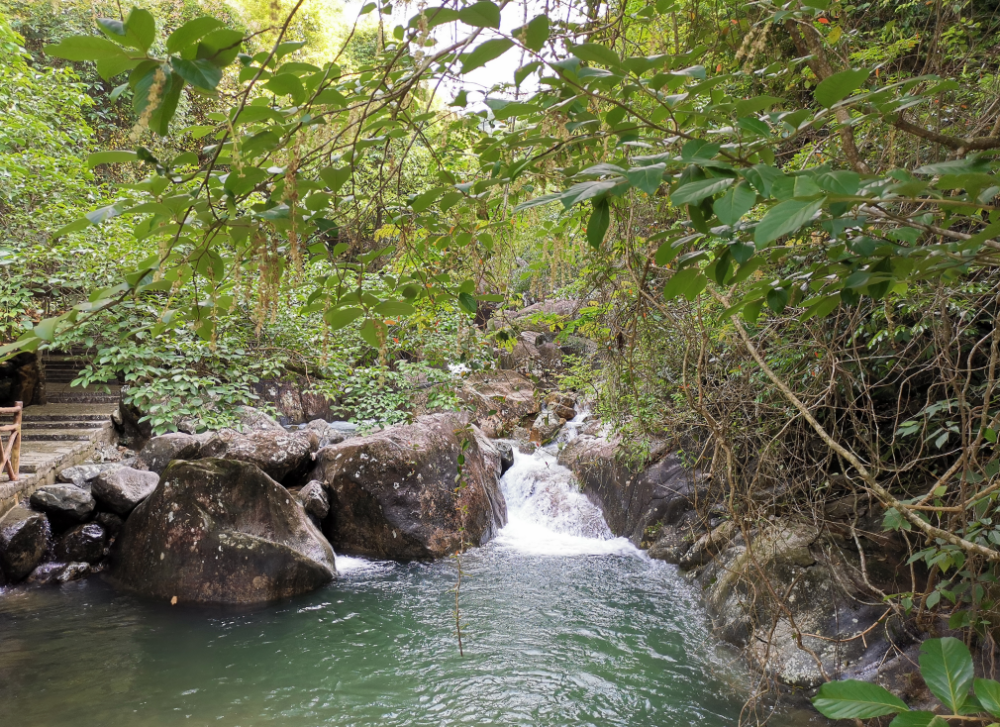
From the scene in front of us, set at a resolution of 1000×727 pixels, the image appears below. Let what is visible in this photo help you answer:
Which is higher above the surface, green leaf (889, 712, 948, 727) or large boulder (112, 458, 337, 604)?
green leaf (889, 712, 948, 727)

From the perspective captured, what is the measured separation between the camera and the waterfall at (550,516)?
8312 millimetres

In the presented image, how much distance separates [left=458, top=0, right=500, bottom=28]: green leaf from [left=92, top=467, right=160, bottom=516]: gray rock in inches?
311

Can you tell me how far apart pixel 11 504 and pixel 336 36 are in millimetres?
15144

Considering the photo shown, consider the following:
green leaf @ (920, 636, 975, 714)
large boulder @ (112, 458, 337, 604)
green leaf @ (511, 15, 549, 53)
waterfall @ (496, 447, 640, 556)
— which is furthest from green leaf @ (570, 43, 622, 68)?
waterfall @ (496, 447, 640, 556)

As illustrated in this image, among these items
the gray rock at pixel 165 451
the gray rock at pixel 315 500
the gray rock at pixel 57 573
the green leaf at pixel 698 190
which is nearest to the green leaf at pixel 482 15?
the green leaf at pixel 698 190

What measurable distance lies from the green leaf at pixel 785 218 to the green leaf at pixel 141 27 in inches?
37.4

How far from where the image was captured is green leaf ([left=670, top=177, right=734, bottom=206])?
3.12 feet

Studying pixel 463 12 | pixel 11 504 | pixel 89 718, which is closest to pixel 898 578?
pixel 463 12

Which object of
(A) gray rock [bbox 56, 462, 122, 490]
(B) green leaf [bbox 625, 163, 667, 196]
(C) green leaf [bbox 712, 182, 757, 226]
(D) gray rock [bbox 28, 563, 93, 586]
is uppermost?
(B) green leaf [bbox 625, 163, 667, 196]

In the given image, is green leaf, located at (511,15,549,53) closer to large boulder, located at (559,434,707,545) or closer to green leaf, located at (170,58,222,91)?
green leaf, located at (170,58,222,91)

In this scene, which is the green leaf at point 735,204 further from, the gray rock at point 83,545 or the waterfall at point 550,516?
the gray rock at point 83,545

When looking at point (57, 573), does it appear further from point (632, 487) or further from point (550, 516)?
point (632, 487)

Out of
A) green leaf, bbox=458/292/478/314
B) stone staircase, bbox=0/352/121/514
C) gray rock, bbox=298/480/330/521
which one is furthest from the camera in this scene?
stone staircase, bbox=0/352/121/514

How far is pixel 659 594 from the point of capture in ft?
21.4
